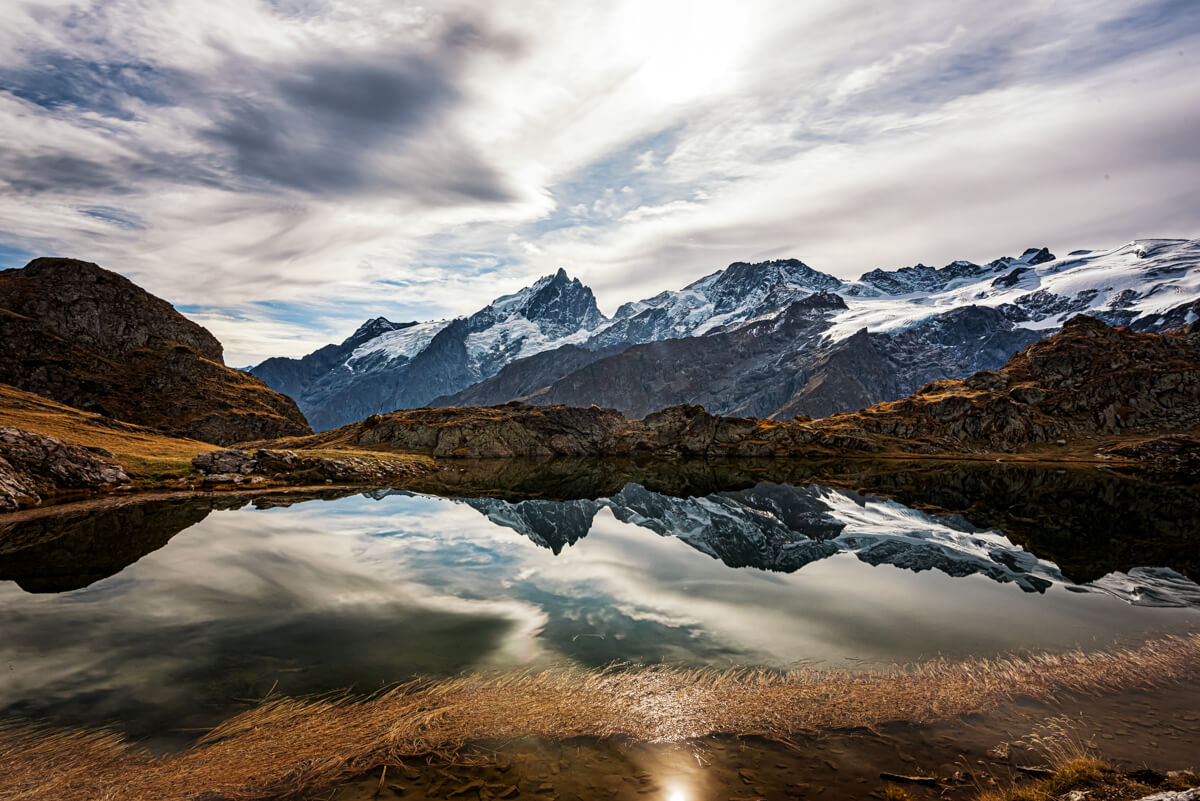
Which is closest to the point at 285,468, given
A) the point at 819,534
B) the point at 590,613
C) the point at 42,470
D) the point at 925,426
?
the point at 42,470

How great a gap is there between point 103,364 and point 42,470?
161380 mm

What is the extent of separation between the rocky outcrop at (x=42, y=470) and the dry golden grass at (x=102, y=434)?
5.74 meters

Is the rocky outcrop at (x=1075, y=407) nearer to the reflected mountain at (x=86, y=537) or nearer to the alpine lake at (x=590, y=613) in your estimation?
the alpine lake at (x=590, y=613)

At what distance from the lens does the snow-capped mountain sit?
39.4 m

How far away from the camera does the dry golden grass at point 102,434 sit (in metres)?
79.2

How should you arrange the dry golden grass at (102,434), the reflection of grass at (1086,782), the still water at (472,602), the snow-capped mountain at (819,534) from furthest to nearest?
the dry golden grass at (102,434), the snow-capped mountain at (819,534), the still water at (472,602), the reflection of grass at (1086,782)

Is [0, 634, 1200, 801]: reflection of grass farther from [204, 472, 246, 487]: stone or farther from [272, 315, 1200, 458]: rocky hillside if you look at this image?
[272, 315, 1200, 458]: rocky hillside

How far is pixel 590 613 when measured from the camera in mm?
32062

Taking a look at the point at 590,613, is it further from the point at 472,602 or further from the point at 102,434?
the point at 102,434

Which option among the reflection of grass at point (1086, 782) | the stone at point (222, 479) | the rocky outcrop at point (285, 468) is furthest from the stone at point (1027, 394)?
the stone at point (222, 479)

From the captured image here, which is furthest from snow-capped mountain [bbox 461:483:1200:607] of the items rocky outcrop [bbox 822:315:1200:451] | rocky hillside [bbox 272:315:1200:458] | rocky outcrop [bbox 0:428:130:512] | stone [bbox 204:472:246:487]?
rocky outcrop [bbox 822:315:1200:451]

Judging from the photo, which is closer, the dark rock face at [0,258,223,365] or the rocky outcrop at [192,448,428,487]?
the rocky outcrop at [192,448,428,487]

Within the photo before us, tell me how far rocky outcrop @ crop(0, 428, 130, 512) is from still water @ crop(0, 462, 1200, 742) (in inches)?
395

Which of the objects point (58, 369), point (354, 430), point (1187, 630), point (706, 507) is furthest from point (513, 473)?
point (58, 369)
